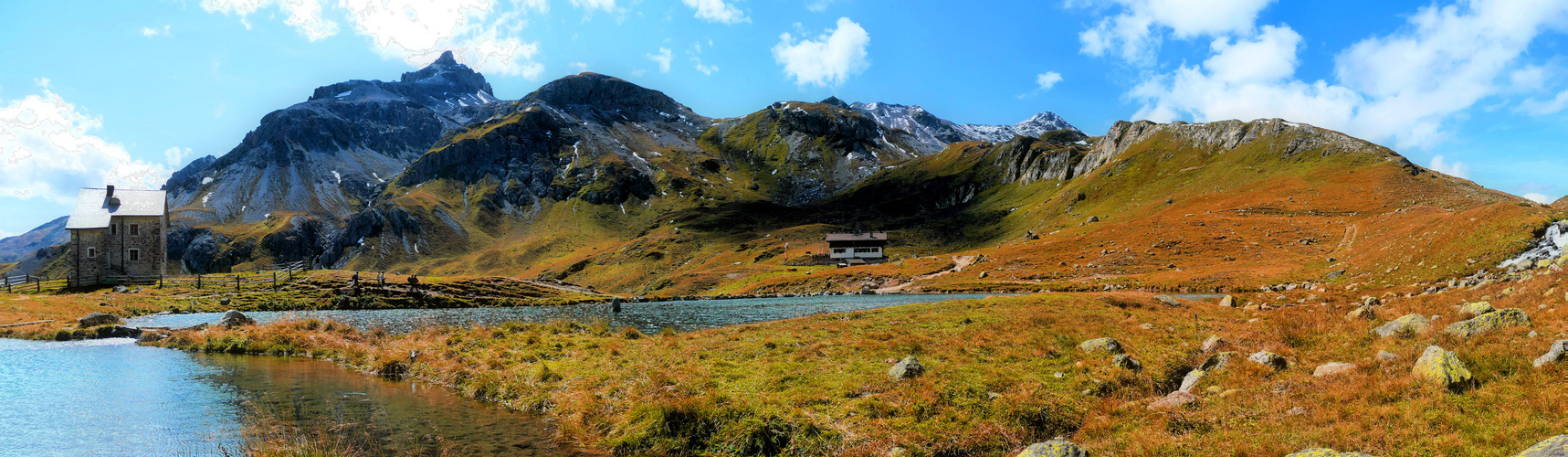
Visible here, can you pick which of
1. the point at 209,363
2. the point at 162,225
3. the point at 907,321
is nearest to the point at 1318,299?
the point at 907,321

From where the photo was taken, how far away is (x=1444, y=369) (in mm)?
10422

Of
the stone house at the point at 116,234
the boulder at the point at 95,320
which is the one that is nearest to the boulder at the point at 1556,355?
the boulder at the point at 95,320

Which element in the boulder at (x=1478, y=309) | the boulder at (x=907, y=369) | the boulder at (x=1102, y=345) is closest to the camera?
the boulder at (x=1478, y=309)

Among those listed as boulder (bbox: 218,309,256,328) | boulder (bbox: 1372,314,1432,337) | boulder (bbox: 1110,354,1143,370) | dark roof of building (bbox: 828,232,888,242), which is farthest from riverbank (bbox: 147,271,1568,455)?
dark roof of building (bbox: 828,232,888,242)

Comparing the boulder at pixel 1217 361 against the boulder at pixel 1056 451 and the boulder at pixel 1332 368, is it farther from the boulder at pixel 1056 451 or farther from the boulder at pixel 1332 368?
the boulder at pixel 1056 451

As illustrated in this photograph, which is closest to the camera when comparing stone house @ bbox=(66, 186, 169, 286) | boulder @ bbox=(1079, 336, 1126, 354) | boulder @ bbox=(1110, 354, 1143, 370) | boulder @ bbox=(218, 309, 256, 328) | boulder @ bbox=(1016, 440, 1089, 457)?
boulder @ bbox=(1016, 440, 1089, 457)

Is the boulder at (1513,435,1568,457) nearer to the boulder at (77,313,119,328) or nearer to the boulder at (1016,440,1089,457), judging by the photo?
the boulder at (1016,440,1089,457)

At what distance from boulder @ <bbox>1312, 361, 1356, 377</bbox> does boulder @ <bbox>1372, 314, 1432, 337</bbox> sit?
325 cm

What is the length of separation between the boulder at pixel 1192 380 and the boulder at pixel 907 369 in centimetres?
608

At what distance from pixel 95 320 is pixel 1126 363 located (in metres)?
53.4

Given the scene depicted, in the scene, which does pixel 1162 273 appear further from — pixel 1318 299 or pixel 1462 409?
pixel 1462 409

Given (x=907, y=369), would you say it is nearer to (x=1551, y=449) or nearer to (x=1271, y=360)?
(x=1271, y=360)

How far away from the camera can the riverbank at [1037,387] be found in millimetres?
9695

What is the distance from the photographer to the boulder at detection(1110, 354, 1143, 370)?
1639cm
